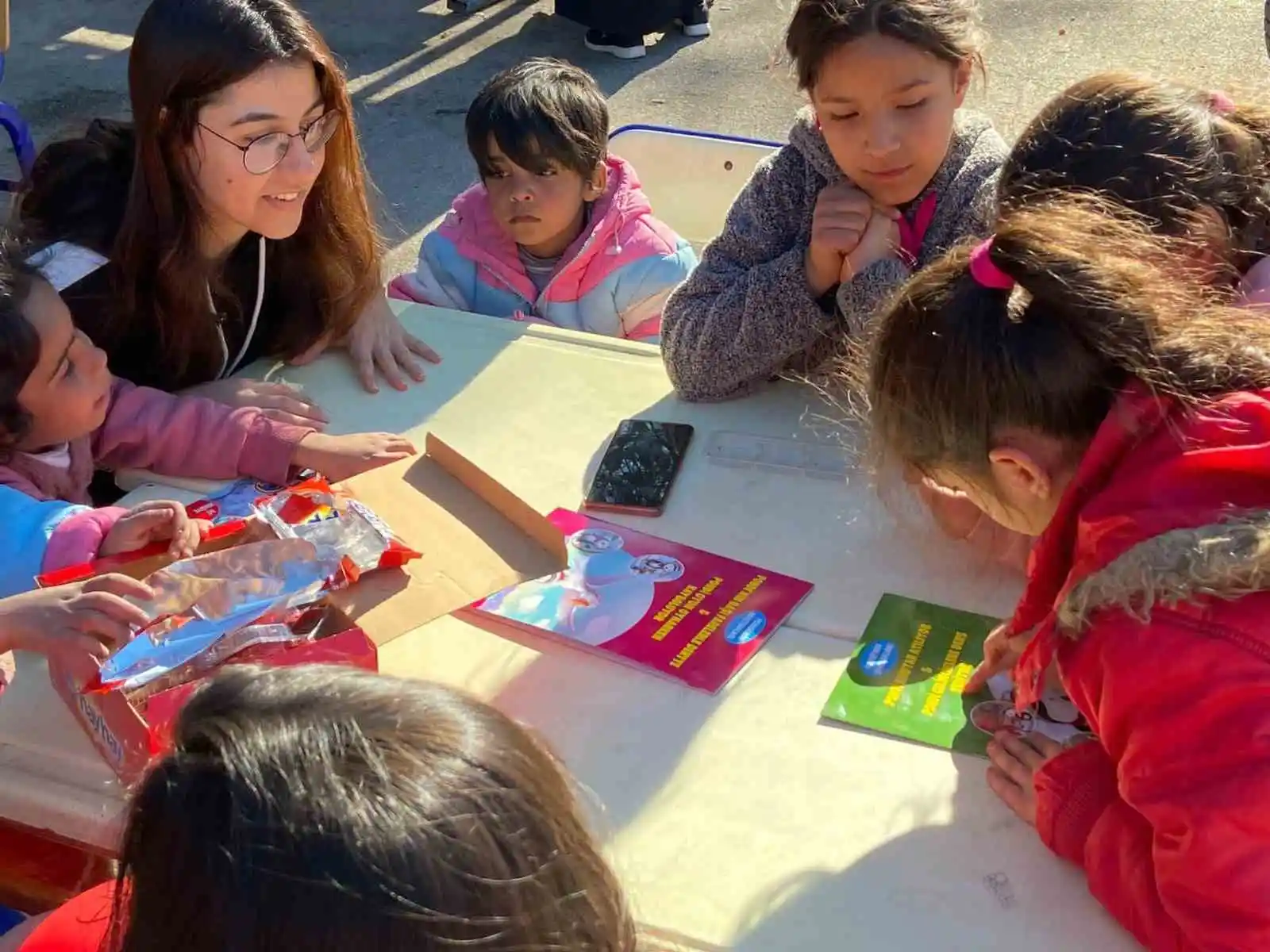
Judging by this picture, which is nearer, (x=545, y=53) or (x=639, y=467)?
(x=639, y=467)

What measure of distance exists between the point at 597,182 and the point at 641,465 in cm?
71

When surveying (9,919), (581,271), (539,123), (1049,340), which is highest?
(1049,340)

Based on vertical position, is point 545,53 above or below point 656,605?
below

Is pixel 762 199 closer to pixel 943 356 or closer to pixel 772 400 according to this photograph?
pixel 772 400

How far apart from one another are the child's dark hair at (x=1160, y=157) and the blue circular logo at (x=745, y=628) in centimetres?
42

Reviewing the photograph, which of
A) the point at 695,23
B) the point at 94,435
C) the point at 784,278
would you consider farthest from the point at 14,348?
the point at 695,23

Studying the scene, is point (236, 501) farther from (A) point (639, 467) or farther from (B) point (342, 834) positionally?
(B) point (342, 834)

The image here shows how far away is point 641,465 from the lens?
131cm

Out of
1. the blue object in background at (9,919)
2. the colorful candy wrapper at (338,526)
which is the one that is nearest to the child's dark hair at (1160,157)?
the colorful candy wrapper at (338,526)

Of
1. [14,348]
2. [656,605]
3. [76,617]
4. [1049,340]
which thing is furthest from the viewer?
[14,348]

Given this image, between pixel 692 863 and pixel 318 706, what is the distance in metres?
0.41

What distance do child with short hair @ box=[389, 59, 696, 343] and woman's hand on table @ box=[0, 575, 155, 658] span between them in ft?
3.09

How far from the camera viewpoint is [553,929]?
0.55m

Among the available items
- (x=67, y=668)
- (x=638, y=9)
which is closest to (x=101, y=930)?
(x=67, y=668)
